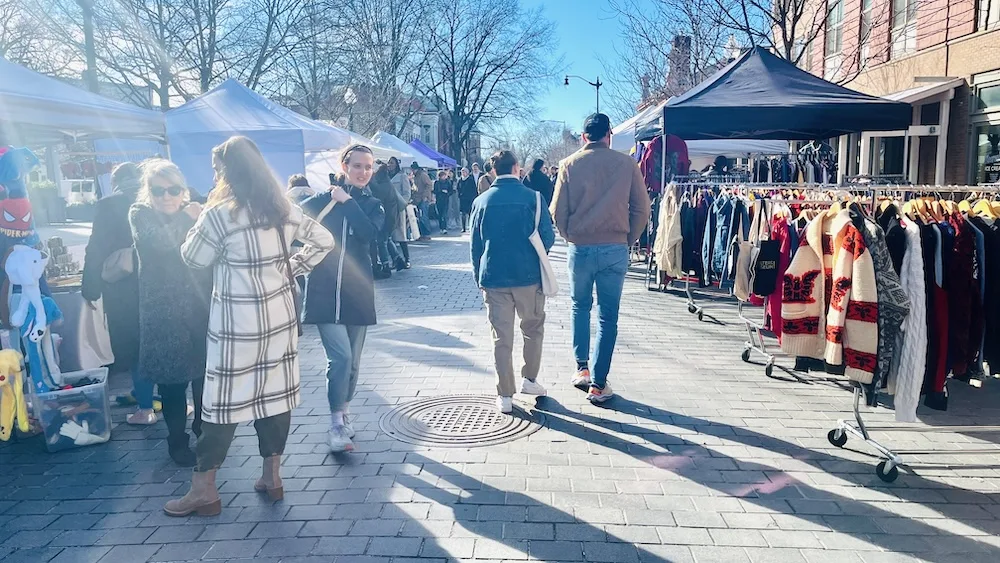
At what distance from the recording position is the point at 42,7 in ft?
59.9

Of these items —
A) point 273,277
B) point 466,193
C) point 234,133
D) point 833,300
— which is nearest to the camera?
point 273,277

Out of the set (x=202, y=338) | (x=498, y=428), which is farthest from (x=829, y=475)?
(x=202, y=338)

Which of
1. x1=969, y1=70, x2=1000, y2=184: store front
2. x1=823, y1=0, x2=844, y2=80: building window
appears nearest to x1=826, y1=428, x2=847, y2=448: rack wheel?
x1=969, y1=70, x2=1000, y2=184: store front

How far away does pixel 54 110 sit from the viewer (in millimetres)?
5926

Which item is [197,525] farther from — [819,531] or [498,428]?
[819,531]

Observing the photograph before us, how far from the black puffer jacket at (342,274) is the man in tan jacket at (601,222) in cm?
165

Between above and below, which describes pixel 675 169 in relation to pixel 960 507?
above

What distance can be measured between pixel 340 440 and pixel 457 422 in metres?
0.87

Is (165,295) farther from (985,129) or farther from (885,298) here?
(985,129)

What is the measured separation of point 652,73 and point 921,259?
61.4ft

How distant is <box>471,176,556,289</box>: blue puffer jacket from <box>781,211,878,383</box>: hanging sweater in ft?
5.23

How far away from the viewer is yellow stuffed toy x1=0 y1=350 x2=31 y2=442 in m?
4.48

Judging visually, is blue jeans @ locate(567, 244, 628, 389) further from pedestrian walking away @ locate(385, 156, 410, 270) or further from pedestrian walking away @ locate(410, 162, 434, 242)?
pedestrian walking away @ locate(410, 162, 434, 242)

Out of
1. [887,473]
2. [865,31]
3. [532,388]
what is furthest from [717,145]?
[887,473]
